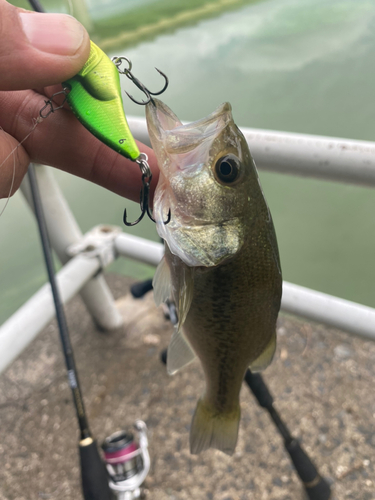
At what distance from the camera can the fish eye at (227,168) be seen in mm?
709

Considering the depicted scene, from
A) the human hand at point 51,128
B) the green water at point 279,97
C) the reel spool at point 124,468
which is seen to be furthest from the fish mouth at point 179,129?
the green water at point 279,97

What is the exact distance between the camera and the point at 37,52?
60cm

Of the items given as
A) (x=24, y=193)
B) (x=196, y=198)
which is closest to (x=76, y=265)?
(x=24, y=193)

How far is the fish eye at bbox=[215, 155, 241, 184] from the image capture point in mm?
709

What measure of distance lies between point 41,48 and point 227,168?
1.22ft

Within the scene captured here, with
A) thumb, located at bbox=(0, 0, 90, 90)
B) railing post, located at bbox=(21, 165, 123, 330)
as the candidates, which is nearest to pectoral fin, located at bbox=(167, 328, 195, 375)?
thumb, located at bbox=(0, 0, 90, 90)

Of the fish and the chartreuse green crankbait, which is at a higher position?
the chartreuse green crankbait

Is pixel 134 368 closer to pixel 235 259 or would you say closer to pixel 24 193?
pixel 24 193

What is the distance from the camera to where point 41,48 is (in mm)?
597

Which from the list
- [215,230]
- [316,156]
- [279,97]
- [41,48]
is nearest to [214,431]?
[215,230]

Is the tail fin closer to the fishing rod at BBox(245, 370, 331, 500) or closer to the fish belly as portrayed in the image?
the fish belly

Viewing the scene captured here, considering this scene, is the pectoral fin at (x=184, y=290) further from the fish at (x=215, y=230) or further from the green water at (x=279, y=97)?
the green water at (x=279, y=97)

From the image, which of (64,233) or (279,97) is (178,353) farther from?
(279,97)

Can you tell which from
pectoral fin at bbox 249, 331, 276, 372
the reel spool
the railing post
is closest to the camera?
pectoral fin at bbox 249, 331, 276, 372
